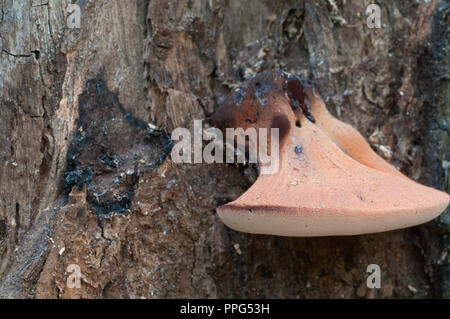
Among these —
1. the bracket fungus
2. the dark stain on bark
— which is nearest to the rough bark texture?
the dark stain on bark

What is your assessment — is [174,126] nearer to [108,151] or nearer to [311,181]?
[108,151]

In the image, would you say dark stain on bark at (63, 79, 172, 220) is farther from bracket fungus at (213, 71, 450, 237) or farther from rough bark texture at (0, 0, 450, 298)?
bracket fungus at (213, 71, 450, 237)

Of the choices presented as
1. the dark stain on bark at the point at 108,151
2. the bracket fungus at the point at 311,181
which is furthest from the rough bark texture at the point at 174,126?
the bracket fungus at the point at 311,181

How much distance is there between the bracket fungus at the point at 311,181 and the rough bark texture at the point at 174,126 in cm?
32

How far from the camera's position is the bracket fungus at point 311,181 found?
1.51 metres

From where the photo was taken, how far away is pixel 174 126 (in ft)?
6.86

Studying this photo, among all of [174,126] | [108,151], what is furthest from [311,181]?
[108,151]

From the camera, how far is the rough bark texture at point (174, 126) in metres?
1.94

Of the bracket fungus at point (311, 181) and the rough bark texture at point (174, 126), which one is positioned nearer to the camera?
the bracket fungus at point (311, 181)

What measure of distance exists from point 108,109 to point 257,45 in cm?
88

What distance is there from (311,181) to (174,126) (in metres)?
0.76

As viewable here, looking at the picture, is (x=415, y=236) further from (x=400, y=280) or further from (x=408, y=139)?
(x=408, y=139)

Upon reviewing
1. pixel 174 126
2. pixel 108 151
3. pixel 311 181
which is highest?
pixel 174 126

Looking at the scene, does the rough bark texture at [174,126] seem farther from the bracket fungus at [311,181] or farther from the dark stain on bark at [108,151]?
the bracket fungus at [311,181]
